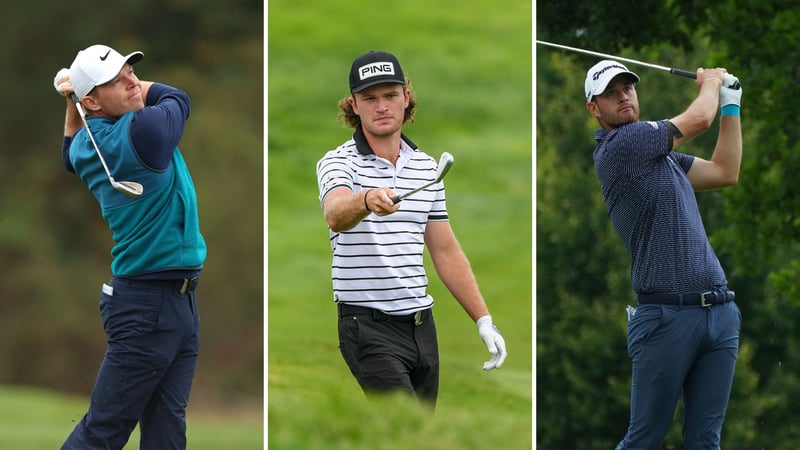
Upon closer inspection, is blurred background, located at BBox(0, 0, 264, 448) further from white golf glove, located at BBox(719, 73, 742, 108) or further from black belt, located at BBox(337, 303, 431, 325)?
white golf glove, located at BBox(719, 73, 742, 108)

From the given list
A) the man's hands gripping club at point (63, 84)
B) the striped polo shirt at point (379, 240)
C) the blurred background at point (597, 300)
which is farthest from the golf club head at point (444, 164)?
the blurred background at point (597, 300)

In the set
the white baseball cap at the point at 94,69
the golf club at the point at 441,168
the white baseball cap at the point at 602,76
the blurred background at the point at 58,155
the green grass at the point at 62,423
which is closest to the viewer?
the golf club at the point at 441,168

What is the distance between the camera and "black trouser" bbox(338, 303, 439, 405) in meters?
4.87

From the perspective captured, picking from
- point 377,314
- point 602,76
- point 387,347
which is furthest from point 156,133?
point 602,76

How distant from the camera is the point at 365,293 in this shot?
16.2ft

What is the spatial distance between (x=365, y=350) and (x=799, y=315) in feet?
46.3

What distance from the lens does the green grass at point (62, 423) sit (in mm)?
10121

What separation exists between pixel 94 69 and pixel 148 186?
Result: 48cm

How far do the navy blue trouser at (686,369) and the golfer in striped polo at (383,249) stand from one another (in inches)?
23.7

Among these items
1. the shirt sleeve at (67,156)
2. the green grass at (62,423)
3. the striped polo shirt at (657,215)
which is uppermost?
the shirt sleeve at (67,156)

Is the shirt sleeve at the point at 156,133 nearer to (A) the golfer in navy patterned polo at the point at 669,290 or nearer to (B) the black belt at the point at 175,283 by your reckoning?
(B) the black belt at the point at 175,283

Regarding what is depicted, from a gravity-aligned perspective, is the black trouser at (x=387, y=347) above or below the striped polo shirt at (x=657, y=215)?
below

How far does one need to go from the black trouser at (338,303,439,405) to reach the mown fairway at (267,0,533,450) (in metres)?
1.11

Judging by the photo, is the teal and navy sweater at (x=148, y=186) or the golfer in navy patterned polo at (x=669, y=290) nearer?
the teal and navy sweater at (x=148, y=186)
